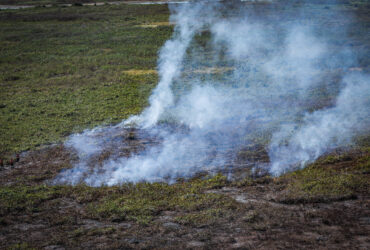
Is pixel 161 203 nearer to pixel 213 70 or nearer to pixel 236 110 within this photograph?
pixel 236 110

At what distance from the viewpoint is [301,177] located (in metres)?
10.5

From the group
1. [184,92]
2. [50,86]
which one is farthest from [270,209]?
[50,86]

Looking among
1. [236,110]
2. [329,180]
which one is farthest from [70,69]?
[329,180]

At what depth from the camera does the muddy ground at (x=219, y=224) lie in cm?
802

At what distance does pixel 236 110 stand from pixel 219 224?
7948 mm

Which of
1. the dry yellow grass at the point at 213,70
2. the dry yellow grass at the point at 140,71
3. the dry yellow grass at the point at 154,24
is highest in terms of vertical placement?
the dry yellow grass at the point at 154,24

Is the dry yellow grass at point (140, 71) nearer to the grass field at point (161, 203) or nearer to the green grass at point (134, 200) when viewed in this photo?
the grass field at point (161, 203)

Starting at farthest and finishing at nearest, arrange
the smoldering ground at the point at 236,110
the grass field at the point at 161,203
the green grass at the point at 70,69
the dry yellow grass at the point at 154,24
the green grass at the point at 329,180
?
the dry yellow grass at the point at 154,24, the green grass at the point at 70,69, the smoldering ground at the point at 236,110, the green grass at the point at 329,180, the grass field at the point at 161,203

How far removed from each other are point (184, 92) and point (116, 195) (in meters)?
9.48

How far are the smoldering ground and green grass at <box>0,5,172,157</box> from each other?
1333 mm

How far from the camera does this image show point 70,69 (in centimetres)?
2475

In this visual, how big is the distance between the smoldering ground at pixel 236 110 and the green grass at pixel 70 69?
1333 mm

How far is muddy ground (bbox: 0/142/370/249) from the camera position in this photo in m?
8.02

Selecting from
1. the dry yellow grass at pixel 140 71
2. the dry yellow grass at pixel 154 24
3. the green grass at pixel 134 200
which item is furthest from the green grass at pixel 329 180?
the dry yellow grass at pixel 154 24
